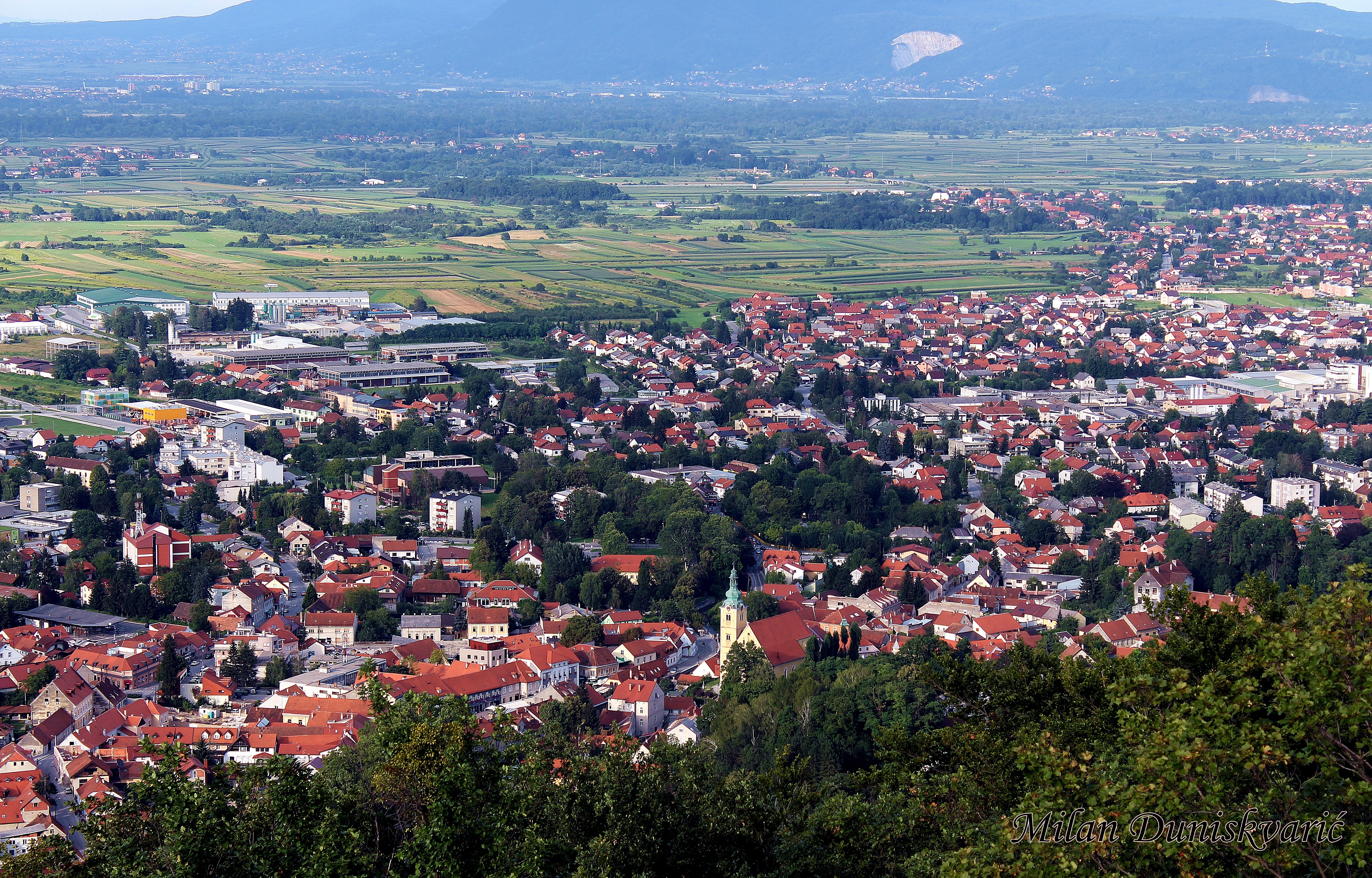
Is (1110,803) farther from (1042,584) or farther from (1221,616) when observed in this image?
(1042,584)

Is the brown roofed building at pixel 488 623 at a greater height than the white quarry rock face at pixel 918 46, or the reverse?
the white quarry rock face at pixel 918 46

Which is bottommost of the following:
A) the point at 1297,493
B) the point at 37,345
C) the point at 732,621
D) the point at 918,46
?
the point at 1297,493

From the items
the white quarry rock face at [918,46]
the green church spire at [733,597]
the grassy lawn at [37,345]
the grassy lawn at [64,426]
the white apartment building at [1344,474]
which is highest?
the white quarry rock face at [918,46]

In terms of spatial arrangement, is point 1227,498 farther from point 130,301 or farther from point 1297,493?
point 130,301

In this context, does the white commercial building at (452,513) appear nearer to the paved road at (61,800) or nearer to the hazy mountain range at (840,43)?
the paved road at (61,800)

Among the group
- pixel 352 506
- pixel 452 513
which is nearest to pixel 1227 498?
pixel 452 513

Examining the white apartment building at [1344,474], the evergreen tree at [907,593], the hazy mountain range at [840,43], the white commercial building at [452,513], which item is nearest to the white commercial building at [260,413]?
the white commercial building at [452,513]
